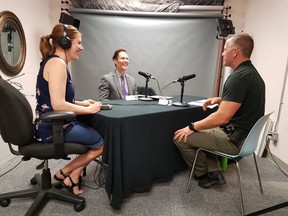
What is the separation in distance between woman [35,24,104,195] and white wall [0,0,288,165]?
3.63 feet

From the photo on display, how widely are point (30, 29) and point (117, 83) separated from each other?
1341mm

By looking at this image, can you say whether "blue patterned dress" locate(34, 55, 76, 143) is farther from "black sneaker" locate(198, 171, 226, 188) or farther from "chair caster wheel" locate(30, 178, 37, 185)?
"black sneaker" locate(198, 171, 226, 188)

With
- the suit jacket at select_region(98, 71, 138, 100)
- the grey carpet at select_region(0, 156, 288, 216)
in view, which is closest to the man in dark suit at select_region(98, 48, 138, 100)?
the suit jacket at select_region(98, 71, 138, 100)

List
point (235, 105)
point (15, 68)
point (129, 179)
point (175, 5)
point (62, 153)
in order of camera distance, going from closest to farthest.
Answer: point (62, 153)
point (235, 105)
point (129, 179)
point (15, 68)
point (175, 5)

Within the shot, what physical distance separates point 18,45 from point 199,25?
8.13ft

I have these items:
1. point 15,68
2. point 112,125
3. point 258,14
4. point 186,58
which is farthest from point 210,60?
Answer: point 15,68

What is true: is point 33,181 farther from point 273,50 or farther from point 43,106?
point 273,50

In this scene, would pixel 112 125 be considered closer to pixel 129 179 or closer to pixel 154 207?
pixel 129 179

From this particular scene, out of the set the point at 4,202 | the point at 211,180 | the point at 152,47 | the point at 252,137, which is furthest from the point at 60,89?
the point at 152,47

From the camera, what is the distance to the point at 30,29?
2.79 metres

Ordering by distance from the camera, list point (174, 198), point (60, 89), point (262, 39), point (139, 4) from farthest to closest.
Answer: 1. point (139, 4)
2. point (262, 39)
3. point (174, 198)
4. point (60, 89)

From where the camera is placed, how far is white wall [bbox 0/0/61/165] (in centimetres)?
238

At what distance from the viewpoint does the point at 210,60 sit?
3445 mm

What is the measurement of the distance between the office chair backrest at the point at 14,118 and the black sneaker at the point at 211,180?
4.80 feet
